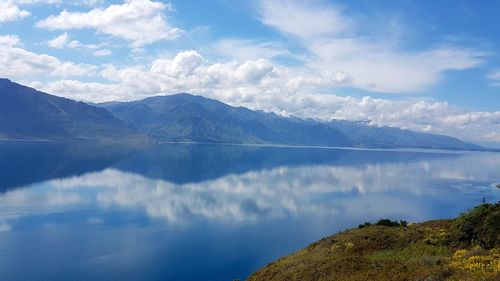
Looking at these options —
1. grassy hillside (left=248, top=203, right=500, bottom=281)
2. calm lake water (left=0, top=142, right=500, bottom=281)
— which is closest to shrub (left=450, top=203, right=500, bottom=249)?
grassy hillside (left=248, top=203, right=500, bottom=281)

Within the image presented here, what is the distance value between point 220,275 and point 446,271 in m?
41.3

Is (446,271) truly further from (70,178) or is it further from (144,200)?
(70,178)

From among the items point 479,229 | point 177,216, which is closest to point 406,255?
point 479,229

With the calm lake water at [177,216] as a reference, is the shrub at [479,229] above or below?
above

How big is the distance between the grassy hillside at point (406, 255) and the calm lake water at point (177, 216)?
25.1 metres

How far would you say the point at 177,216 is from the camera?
101750mm

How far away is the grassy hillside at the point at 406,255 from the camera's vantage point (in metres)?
24.7

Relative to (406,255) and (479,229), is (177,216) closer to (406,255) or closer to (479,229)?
(406,255)

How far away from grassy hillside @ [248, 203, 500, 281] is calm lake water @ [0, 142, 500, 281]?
25.1 metres

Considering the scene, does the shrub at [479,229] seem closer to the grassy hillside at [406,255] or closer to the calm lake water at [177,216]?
the grassy hillside at [406,255]

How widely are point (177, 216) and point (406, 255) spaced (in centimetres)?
7721

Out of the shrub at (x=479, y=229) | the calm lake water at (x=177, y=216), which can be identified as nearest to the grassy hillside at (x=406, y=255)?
the shrub at (x=479, y=229)

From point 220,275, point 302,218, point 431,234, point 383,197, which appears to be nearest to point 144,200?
point 302,218

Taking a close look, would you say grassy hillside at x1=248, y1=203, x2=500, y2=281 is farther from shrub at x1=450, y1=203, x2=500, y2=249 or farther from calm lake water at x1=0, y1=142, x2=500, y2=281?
calm lake water at x1=0, y1=142, x2=500, y2=281
